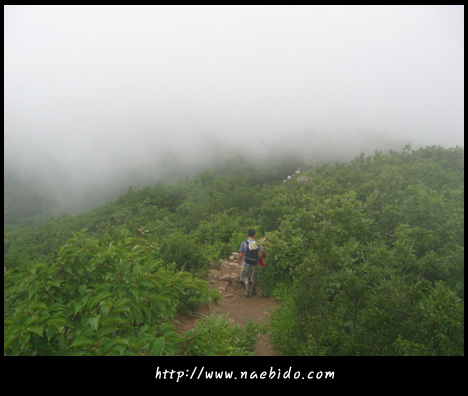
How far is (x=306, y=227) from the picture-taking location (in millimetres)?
8078

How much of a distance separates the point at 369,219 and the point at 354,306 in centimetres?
353

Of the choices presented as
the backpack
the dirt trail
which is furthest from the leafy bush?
the backpack

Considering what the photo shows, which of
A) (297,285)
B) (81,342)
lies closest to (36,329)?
(81,342)

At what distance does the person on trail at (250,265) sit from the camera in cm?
764

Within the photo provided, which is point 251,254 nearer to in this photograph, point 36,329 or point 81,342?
point 81,342

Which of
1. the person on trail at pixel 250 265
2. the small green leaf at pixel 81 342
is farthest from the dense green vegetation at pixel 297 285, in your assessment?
the person on trail at pixel 250 265

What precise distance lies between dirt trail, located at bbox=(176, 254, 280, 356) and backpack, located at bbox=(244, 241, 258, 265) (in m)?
0.90

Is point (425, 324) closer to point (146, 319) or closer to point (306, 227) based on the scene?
point (146, 319)

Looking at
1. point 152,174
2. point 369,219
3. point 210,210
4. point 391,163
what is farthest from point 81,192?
point 369,219

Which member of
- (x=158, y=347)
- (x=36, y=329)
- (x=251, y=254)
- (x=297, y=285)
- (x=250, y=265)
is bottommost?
(x=250, y=265)

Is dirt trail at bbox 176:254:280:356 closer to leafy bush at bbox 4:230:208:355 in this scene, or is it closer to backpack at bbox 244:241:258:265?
backpack at bbox 244:241:258:265

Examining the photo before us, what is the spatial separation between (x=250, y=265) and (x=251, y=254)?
284mm

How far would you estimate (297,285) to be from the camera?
523 centimetres
